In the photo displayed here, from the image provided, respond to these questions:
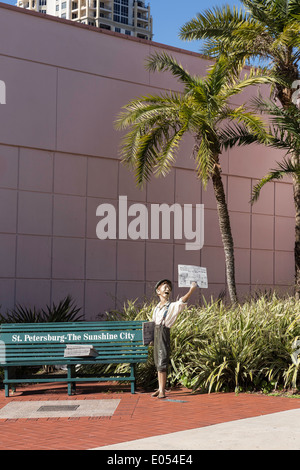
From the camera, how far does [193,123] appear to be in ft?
52.3

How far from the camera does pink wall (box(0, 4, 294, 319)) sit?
17000 millimetres

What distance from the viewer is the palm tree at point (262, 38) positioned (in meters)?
17.6

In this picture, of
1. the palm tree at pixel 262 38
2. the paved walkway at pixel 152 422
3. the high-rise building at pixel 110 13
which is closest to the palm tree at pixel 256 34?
the palm tree at pixel 262 38

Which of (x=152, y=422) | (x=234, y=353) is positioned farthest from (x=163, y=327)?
(x=152, y=422)

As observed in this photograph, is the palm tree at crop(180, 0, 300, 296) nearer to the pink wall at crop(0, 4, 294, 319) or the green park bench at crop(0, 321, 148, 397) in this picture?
the pink wall at crop(0, 4, 294, 319)

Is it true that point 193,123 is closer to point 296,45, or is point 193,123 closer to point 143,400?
point 296,45

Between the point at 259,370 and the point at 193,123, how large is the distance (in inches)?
268

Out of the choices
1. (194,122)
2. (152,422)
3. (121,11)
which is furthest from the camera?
(121,11)

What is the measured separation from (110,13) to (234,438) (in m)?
143

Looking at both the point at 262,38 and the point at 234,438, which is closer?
the point at 234,438

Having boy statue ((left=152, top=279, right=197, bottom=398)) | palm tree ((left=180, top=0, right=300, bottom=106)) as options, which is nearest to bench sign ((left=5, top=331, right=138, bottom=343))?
boy statue ((left=152, top=279, right=197, bottom=398))

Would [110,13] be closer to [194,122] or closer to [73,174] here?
[73,174]

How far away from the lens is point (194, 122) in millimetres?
15898
